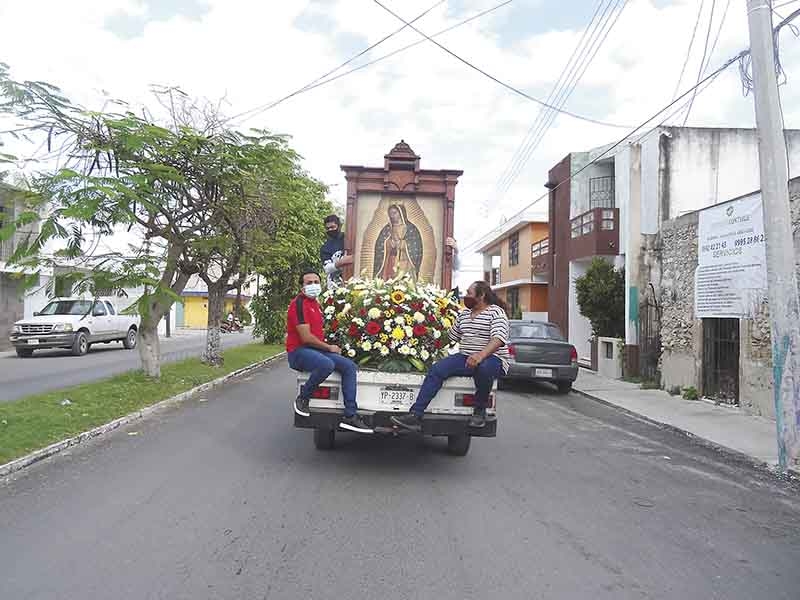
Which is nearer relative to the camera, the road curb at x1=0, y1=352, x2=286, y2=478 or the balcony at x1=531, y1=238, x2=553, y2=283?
the road curb at x1=0, y1=352, x2=286, y2=478

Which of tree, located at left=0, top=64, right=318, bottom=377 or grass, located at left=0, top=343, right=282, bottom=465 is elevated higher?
tree, located at left=0, top=64, right=318, bottom=377

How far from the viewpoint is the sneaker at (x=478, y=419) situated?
6.25 m

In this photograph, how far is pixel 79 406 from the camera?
932 centimetres

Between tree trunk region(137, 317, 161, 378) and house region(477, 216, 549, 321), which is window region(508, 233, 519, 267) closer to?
house region(477, 216, 549, 321)

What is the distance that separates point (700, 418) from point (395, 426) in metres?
6.68

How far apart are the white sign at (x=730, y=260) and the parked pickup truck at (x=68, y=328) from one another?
1450 centimetres

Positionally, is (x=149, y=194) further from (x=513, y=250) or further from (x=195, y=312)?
(x=195, y=312)

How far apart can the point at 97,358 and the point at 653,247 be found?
621 inches

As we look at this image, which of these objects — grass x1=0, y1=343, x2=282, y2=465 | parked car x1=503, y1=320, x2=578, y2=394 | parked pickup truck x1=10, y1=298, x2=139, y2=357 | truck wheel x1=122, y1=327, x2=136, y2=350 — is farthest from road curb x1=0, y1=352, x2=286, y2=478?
truck wheel x1=122, y1=327, x2=136, y2=350

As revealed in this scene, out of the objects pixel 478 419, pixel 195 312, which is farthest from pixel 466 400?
pixel 195 312

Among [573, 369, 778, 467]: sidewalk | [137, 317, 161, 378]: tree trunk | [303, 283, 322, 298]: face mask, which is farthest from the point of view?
[137, 317, 161, 378]: tree trunk

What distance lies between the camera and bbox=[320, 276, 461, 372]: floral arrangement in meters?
6.59

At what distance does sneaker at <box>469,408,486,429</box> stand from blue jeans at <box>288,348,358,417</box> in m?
1.09

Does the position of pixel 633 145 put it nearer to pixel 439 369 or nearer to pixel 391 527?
pixel 439 369
